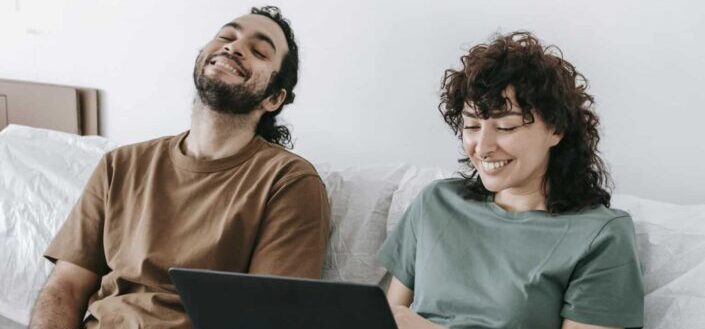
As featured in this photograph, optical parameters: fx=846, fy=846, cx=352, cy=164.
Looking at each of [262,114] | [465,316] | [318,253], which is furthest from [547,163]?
[262,114]

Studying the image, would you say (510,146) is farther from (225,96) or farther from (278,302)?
(225,96)

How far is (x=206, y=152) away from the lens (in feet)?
5.33

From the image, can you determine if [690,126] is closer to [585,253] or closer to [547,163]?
[547,163]

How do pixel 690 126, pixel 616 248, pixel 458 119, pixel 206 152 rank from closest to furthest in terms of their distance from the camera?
pixel 616 248
pixel 458 119
pixel 690 126
pixel 206 152

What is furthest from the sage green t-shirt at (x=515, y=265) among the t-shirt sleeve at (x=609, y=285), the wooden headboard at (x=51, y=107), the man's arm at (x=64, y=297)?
the wooden headboard at (x=51, y=107)

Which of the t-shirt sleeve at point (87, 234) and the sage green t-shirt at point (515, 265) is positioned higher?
the sage green t-shirt at point (515, 265)

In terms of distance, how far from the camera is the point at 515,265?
4.10 feet

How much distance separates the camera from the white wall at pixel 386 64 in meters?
1.52

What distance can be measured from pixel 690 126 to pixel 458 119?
0.44m

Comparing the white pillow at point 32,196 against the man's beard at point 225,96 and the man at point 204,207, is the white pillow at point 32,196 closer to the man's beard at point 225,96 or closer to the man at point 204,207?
the man at point 204,207

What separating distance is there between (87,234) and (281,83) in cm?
48

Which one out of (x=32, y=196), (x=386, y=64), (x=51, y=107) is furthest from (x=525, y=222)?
(x=51, y=107)

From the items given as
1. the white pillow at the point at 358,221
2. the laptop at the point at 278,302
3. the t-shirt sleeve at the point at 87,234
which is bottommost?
the t-shirt sleeve at the point at 87,234

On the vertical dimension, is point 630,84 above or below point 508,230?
above
